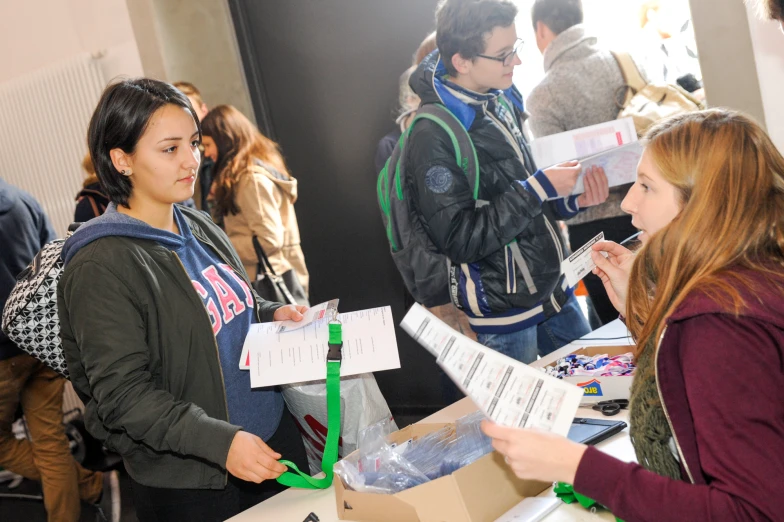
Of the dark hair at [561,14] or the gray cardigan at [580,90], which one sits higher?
the dark hair at [561,14]

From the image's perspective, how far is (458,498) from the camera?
133 centimetres

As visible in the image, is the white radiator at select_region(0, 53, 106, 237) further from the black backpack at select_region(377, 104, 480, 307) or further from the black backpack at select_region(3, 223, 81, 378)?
the black backpack at select_region(377, 104, 480, 307)

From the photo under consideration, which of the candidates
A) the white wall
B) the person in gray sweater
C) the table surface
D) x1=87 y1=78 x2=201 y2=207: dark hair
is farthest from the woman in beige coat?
the white wall

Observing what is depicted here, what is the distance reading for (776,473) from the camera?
0.98m

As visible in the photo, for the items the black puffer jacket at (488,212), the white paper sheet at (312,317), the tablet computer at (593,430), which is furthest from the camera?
the black puffer jacket at (488,212)

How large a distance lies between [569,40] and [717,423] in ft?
7.60

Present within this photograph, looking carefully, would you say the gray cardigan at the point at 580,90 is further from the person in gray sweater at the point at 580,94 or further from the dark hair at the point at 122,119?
the dark hair at the point at 122,119

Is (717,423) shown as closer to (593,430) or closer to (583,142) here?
(593,430)

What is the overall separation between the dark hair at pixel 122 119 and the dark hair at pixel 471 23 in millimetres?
935

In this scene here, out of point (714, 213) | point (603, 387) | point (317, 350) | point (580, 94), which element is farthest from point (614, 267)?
point (580, 94)

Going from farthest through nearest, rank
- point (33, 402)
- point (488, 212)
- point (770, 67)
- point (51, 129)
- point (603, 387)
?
point (51, 129)
point (33, 402)
point (770, 67)
point (488, 212)
point (603, 387)

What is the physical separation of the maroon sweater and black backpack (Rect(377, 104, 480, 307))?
129 cm

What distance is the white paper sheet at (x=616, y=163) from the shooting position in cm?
233

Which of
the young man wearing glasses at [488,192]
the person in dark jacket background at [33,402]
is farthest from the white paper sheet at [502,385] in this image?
the person in dark jacket background at [33,402]
